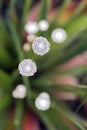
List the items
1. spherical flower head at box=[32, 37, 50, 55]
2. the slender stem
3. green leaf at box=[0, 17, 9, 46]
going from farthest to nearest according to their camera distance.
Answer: green leaf at box=[0, 17, 9, 46] → the slender stem → spherical flower head at box=[32, 37, 50, 55]

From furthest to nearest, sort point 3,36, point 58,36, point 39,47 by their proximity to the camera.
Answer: point 3,36, point 58,36, point 39,47

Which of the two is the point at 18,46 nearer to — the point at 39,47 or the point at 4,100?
the point at 4,100

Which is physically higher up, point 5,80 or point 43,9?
point 43,9

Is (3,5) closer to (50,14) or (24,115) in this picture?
(50,14)

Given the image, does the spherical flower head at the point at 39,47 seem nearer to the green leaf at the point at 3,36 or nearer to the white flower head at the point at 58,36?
the white flower head at the point at 58,36

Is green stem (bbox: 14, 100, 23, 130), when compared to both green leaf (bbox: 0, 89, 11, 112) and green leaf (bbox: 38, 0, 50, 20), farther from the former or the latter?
green leaf (bbox: 38, 0, 50, 20)

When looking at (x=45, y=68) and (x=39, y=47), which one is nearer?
(x=39, y=47)

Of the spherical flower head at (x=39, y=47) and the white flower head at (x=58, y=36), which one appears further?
the white flower head at (x=58, y=36)

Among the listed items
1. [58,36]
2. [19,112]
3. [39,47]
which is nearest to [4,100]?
[19,112]

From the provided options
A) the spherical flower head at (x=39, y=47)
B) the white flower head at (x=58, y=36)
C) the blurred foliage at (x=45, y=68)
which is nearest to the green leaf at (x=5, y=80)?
the blurred foliage at (x=45, y=68)

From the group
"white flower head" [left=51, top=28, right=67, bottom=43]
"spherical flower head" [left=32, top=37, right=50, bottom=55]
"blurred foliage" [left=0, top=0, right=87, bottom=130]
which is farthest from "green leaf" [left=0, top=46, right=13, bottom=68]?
"spherical flower head" [left=32, top=37, right=50, bottom=55]

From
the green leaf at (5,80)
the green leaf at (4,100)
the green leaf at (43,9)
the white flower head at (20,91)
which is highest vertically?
the green leaf at (43,9)

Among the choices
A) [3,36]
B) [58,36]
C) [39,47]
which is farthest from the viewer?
[3,36]
